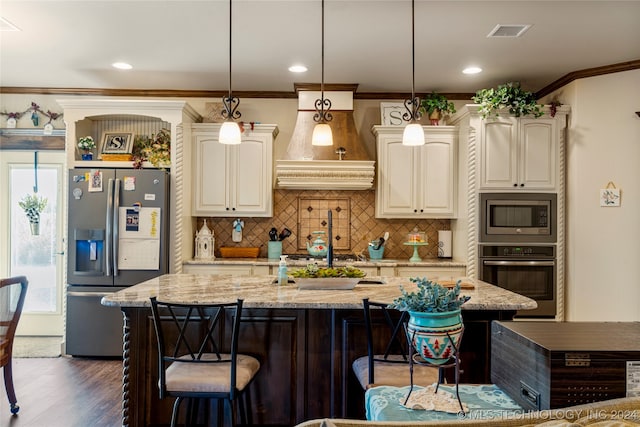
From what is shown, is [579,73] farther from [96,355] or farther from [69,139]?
[96,355]

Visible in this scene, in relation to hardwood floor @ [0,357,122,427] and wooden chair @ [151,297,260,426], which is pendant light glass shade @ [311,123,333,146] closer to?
wooden chair @ [151,297,260,426]

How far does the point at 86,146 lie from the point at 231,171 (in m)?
1.42

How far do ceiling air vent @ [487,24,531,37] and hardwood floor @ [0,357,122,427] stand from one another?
3706mm

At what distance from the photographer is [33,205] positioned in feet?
16.9

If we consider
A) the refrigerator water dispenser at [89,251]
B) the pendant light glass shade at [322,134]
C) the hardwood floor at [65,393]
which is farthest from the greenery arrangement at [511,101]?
the hardwood floor at [65,393]

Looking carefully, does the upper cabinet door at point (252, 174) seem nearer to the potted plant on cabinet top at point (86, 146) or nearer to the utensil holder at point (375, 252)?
the utensil holder at point (375, 252)

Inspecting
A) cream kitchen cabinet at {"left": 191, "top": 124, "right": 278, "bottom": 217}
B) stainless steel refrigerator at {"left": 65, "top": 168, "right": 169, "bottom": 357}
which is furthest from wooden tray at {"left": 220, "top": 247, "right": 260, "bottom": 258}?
stainless steel refrigerator at {"left": 65, "top": 168, "right": 169, "bottom": 357}

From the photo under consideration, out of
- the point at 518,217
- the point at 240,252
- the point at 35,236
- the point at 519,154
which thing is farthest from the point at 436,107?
the point at 35,236

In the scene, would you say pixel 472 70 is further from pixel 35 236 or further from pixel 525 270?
pixel 35 236

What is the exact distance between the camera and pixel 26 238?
521 centimetres

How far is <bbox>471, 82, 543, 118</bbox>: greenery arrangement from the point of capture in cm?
434

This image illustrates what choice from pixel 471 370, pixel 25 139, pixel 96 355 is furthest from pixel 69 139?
pixel 471 370

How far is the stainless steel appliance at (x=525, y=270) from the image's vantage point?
4.41 meters

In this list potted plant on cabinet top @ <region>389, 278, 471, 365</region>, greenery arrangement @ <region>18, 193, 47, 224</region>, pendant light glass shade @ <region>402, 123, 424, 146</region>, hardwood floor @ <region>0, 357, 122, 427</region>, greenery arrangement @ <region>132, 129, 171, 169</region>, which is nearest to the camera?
potted plant on cabinet top @ <region>389, 278, 471, 365</region>
